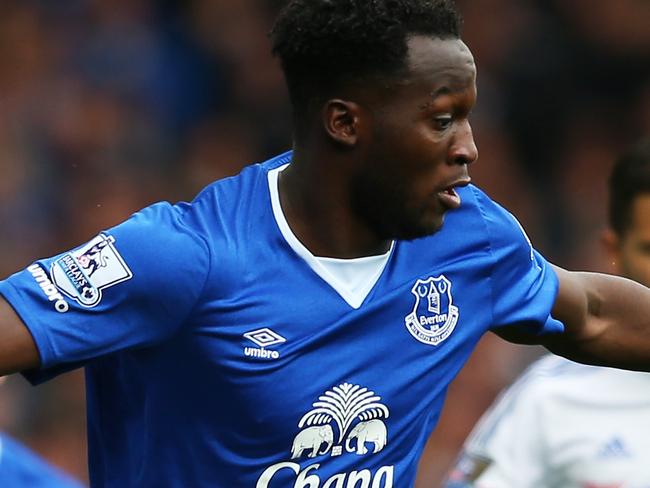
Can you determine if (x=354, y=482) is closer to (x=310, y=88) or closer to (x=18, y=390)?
(x=310, y=88)

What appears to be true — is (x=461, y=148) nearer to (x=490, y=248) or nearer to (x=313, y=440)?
(x=490, y=248)

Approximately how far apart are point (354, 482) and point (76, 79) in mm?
5506

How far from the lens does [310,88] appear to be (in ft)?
10.9

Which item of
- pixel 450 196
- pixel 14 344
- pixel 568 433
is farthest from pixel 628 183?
pixel 14 344

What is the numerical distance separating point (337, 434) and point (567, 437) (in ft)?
3.85

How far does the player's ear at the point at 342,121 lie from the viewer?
326cm

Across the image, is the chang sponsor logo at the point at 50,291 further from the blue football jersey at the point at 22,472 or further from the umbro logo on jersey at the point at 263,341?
the blue football jersey at the point at 22,472

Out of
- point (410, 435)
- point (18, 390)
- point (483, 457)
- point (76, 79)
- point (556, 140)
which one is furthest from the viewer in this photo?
point (556, 140)

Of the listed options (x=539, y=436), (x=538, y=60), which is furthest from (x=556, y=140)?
(x=539, y=436)

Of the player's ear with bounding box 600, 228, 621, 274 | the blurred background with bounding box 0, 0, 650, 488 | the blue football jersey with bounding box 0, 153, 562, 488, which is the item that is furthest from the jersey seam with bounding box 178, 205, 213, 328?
the blurred background with bounding box 0, 0, 650, 488

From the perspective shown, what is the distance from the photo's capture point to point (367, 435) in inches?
133

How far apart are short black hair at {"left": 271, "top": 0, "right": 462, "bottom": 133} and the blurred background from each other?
14.7 feet

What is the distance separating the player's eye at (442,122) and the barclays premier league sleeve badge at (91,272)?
0.72m

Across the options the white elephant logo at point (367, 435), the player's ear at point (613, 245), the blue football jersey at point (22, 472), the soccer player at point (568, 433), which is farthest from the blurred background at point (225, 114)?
the white elephant logo at point (367, 435)
